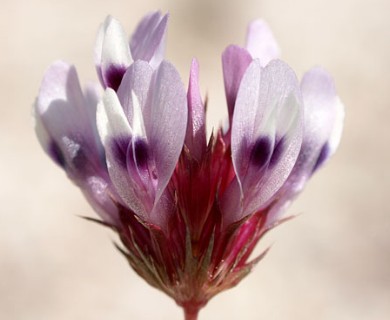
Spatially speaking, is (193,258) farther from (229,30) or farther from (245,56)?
(229,30)

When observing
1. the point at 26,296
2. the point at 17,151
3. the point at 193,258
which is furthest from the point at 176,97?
the point at 17,151

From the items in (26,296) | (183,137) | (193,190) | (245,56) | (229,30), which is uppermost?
(245,56)

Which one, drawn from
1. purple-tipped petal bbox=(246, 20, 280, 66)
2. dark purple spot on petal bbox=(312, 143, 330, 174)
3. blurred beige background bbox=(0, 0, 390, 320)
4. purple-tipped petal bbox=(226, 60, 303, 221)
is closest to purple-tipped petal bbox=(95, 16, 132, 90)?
purple-tipped petal bbox=(226, 60, 303, 221)

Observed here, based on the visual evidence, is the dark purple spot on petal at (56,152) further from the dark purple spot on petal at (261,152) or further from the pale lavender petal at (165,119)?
the dark purple spot on petal at (261,152)

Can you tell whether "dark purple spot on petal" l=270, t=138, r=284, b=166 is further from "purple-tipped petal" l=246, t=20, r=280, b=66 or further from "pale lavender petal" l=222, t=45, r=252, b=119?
"purple-tipped petal" l=246, t=20, r=280, b=66

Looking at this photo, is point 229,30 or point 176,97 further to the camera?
point 229,30

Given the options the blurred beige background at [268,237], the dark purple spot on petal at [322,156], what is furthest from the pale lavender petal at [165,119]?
the blurred beige background at [268,237]
